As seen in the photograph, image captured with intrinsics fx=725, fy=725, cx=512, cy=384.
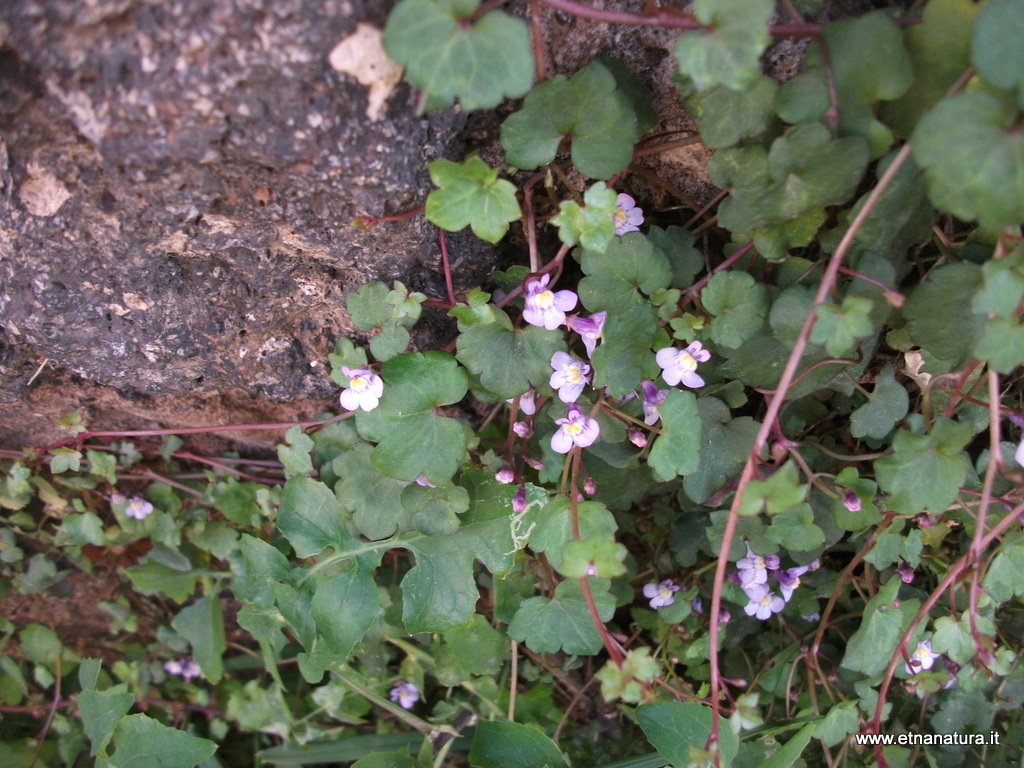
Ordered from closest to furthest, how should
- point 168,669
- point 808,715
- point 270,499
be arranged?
point 808,715 < point 270,499 < point 168,669

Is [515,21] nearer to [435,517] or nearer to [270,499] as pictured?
[435,517]

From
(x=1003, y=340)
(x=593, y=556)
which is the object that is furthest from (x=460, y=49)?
(x=1003, y=340)

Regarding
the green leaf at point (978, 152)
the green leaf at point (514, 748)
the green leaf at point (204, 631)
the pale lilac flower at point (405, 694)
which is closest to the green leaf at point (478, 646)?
the green leaf at point (514, 748)

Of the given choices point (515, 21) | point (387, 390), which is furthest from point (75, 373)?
point (515, 21)

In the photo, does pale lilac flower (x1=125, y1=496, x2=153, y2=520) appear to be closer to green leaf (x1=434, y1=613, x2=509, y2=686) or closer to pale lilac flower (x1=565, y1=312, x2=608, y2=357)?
green leaf (x1=434, y1=613, x2=509, y2=686)

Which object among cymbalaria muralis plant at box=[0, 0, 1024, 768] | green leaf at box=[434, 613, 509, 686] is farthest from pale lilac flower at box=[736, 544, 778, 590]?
green leaf at box=[434, 613, 509, 686]

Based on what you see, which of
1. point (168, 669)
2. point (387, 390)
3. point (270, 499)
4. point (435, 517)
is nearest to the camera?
point (387, 390)
